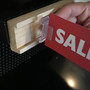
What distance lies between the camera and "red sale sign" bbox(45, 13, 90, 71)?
0.24 metres

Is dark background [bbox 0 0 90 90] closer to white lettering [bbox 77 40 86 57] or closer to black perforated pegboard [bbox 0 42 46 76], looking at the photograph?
black perforated pegboard [bbox 0 42 46 76]

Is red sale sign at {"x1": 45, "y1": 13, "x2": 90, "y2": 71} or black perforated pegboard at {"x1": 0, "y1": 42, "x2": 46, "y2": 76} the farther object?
black perforated pegboard at {"x1": 0, "y1": 42, "x2": 46, "y2": 76}

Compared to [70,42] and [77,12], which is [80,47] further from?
[77,12]

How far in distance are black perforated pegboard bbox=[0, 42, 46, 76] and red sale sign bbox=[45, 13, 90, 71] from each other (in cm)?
14

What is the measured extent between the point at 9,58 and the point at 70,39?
8.8 inches

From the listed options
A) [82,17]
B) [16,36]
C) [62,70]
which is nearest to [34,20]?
[16,36]

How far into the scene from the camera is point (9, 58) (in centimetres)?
38

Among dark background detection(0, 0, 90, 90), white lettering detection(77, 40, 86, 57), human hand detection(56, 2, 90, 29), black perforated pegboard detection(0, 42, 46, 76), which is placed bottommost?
dark background detection(0, 0, 90, 90)

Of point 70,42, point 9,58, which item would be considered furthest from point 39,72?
point 70,42

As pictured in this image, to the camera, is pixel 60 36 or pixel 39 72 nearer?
pixel 60 36

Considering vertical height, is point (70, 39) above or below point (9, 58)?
above

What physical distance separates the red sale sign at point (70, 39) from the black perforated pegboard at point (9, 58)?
0.14m

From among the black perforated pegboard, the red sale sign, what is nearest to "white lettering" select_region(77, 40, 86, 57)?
the red sale sign

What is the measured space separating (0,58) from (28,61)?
135 mm
